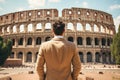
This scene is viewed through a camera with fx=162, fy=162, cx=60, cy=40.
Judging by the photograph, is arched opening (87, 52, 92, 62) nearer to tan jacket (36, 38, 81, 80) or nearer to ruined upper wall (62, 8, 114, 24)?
ruined upper wall (62, 8, 114, 24)

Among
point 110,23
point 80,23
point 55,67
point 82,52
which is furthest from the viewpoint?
point 110,23

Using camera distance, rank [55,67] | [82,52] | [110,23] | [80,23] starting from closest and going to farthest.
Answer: [55,67] → [82,52] → [80,23] → [110,23]

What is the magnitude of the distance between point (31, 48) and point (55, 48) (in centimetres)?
3071

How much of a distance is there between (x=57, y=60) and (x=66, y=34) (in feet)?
96.3

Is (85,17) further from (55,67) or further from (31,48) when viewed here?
(55,67)

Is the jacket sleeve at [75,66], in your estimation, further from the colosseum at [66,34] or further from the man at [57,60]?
the colosseum at [66,34]

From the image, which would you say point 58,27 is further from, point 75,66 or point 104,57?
point 104,57

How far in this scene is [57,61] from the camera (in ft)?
7.54

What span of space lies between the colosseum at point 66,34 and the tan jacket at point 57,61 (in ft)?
95.6

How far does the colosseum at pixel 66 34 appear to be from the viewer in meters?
32.0

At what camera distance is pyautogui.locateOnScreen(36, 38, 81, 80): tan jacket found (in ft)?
7.52

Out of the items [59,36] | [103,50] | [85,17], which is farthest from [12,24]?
[59,36]

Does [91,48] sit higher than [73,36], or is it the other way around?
[73,36]

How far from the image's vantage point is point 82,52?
3173 centimetres
